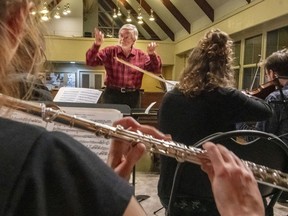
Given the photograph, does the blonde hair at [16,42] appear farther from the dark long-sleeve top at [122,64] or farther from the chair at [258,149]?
the dark long-sleeve top at [122,64]

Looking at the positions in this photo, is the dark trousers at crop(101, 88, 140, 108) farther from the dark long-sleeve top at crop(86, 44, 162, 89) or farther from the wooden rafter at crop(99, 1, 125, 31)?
the wooden rafter at crop(99, 1, 125, 31)

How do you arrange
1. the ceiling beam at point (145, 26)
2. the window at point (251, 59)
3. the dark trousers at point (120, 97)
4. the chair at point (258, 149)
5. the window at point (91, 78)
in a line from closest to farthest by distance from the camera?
the chair at point (258, 149) < the dark trousers at point (120, 97) < the window at point (251, 59) < the ceiling beam at point (145, 26) < the window at point (91, 78)

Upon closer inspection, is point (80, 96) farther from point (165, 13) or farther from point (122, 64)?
point (165, 13)

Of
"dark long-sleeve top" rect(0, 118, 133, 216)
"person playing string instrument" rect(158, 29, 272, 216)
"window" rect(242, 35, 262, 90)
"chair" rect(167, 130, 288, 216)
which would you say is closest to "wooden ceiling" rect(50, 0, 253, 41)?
"window" rect(242, 35, 262, 90)

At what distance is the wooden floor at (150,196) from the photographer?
2.50 meters

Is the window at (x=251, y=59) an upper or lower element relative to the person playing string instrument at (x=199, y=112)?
upper

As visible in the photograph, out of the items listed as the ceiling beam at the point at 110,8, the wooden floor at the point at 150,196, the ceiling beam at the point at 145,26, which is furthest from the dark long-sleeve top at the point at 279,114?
the ceiling beam at the point at 110,8

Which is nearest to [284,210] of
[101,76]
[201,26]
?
[201,26]

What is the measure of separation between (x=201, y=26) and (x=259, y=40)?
7.31 ft

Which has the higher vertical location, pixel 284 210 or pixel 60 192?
pixel 60 192

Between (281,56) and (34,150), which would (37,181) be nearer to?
(34,150)

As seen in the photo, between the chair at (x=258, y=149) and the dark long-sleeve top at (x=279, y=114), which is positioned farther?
the dark long-sleeve top at (x=279, y=114)

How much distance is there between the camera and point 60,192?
32 cm

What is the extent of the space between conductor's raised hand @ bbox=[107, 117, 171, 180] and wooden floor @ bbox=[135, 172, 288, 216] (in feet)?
5.13
